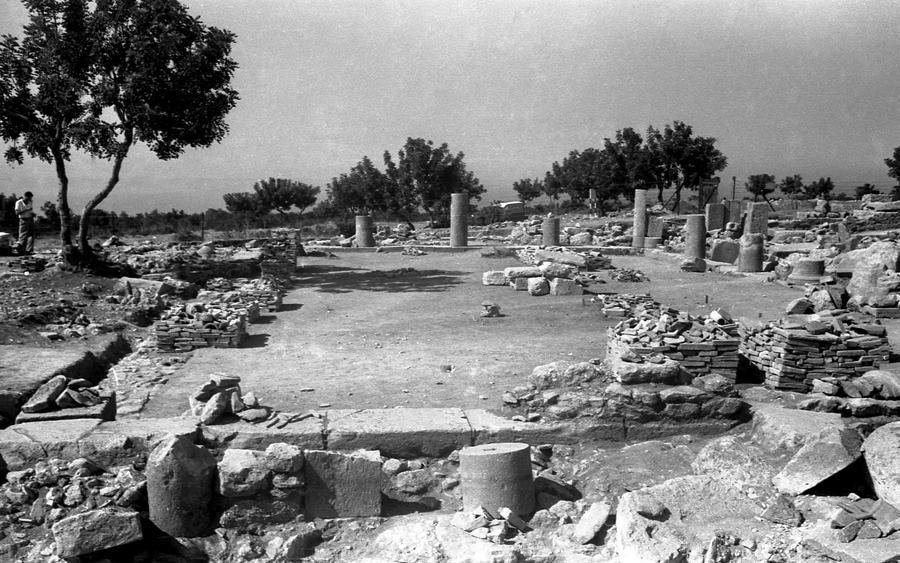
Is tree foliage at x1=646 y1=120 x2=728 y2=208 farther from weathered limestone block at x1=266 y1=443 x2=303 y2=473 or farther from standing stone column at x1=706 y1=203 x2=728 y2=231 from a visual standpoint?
weathered limestone block at x1=266 y1=443 x2=303 y2=473

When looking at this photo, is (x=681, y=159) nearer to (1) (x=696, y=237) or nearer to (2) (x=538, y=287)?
(1) (x=696, y=237)

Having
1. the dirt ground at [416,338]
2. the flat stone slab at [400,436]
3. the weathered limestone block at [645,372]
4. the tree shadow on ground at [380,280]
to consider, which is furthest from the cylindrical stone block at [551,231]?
the flat stone slab at [400,436]

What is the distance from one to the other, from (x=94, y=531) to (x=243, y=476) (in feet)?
2.94

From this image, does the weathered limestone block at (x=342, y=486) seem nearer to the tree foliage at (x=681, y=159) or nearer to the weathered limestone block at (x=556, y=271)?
the weathered limestone block at (x=556, y=271)

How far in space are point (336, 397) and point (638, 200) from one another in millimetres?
21051

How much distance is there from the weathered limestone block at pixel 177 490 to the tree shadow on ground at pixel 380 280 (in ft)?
36.5

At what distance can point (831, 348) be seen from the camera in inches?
285

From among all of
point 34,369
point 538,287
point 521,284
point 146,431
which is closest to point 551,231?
point 521,284

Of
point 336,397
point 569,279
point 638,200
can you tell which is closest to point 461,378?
point 336,397

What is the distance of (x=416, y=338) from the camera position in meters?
10.2

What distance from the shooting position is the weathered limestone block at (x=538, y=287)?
14.2 metres

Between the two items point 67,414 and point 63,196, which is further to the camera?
point 63,196

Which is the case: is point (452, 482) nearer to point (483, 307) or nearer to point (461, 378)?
point (461, 378)

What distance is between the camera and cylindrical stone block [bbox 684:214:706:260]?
2048 centimetres
